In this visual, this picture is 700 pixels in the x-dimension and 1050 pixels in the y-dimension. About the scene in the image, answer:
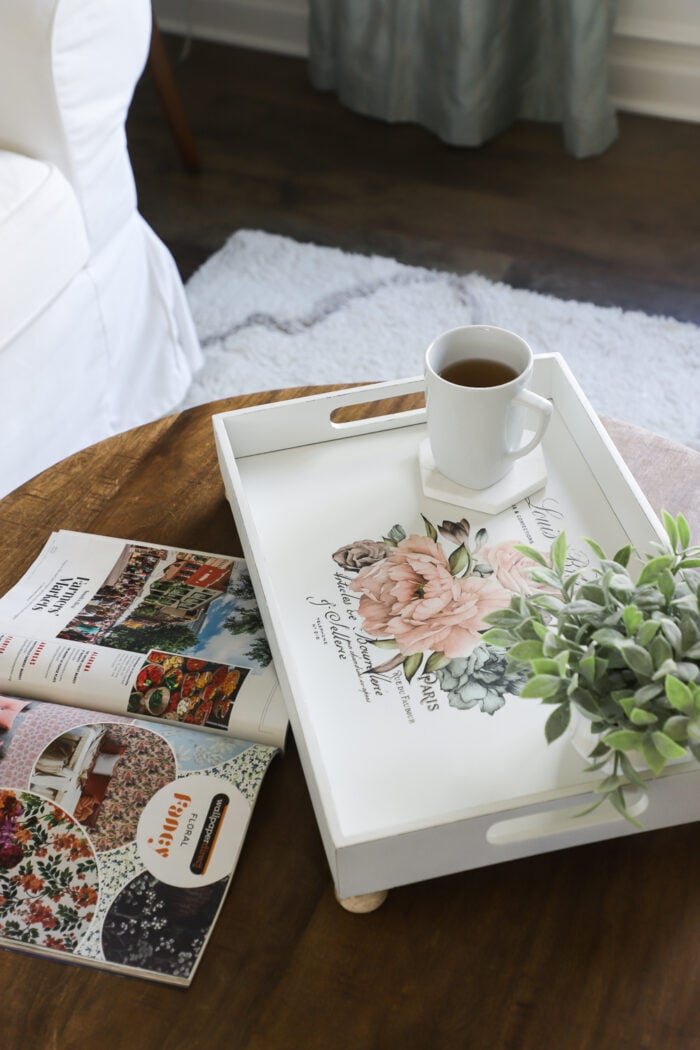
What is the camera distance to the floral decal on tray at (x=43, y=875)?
663 mm

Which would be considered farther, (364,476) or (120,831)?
(364,476)

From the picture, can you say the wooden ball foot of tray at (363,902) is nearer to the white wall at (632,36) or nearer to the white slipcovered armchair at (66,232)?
the white slipcovered armchair at (66,232)

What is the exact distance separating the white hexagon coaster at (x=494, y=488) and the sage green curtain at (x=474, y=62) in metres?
1.50

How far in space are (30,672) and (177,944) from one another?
0.26 metres

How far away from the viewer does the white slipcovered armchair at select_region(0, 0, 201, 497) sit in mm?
1281

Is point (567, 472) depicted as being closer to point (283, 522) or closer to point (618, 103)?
point (283, 522)

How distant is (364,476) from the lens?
0.93 m

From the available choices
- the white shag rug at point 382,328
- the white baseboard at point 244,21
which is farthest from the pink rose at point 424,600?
the white baseboard at point 244,21

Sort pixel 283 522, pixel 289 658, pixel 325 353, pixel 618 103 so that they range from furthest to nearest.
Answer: pixel 618 103 → pixel 325 353 → pixel 283 522 → pixel 289 658

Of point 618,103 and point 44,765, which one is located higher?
point 44,765

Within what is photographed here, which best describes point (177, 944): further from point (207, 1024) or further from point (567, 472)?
point (567, 472)

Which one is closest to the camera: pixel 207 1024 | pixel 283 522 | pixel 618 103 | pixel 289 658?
pixel 207 1024


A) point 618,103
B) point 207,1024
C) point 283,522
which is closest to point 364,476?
point 283,522

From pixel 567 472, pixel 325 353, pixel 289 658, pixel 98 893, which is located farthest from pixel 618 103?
pixel 98 893
